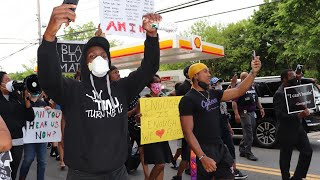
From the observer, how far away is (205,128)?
390 centimetres

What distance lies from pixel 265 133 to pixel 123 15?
234 inches

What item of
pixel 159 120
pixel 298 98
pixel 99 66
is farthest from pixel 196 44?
pixel 99 66

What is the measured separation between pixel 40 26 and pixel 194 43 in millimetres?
15485

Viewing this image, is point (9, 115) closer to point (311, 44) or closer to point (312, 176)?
point (312, 176)

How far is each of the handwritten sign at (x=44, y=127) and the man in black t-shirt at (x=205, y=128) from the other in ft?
9.35

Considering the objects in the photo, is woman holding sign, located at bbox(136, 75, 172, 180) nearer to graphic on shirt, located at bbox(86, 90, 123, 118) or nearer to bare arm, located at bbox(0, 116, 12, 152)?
graphic on shirt, located at bbox(86, 90, 123, 118)

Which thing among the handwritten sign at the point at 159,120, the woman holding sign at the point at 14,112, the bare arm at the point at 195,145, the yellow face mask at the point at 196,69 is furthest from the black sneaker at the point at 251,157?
the woman holding sign at the point at 14,112

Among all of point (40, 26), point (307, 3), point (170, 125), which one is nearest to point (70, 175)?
point (170, 125)

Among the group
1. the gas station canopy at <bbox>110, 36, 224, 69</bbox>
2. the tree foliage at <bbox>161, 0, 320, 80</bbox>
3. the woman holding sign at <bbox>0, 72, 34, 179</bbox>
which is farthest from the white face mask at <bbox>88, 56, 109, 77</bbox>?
the tree foliage at <bbox>161, 0, 320, 80</bbox>

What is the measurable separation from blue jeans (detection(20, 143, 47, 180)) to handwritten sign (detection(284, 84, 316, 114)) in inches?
157

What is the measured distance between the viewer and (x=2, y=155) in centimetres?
186

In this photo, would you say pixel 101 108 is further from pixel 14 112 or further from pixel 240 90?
pixel 14 112

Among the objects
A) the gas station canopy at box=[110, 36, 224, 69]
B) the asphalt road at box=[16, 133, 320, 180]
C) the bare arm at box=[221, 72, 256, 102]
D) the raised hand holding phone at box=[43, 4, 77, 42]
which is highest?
the gas station canopy at box=[110, 36, 224, 69]

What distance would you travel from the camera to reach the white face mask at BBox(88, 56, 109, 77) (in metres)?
2.51
